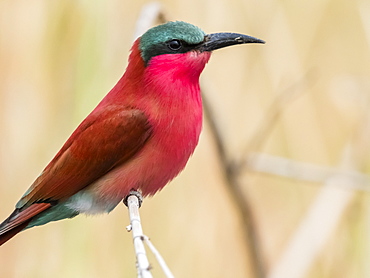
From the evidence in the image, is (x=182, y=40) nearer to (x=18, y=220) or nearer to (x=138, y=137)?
(x=138, y=137)

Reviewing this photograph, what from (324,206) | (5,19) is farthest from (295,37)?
(5,19)

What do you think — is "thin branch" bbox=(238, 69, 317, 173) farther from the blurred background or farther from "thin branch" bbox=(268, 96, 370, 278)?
"thin branch" bbox=(268, 96, 370, 278)

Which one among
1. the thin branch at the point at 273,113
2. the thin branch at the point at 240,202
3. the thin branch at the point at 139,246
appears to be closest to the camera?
the thin branch at the point at 139,246

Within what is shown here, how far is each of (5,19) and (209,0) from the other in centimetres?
73

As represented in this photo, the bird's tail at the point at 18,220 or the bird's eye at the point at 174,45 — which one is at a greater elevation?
the bird's eye at the point at 174,45

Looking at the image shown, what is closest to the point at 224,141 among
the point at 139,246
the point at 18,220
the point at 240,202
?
the point at 240,202

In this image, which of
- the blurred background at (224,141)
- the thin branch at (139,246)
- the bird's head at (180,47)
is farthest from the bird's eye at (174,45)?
the thin branch at (139,246)

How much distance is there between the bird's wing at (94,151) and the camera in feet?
6.55

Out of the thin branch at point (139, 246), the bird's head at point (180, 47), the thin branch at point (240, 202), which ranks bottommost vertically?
the thin branch at point (139, 246)

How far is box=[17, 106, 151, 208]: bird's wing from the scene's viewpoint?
200 centimetres

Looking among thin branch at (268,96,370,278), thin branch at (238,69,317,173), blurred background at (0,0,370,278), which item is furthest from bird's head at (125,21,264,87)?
thin branch at (268,96,370,278)

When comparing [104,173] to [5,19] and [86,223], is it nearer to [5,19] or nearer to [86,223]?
[86,223]

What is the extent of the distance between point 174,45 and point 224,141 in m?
0.34

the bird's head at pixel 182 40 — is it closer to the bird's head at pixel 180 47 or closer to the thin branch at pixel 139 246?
the bird's head at pixel 180 47
